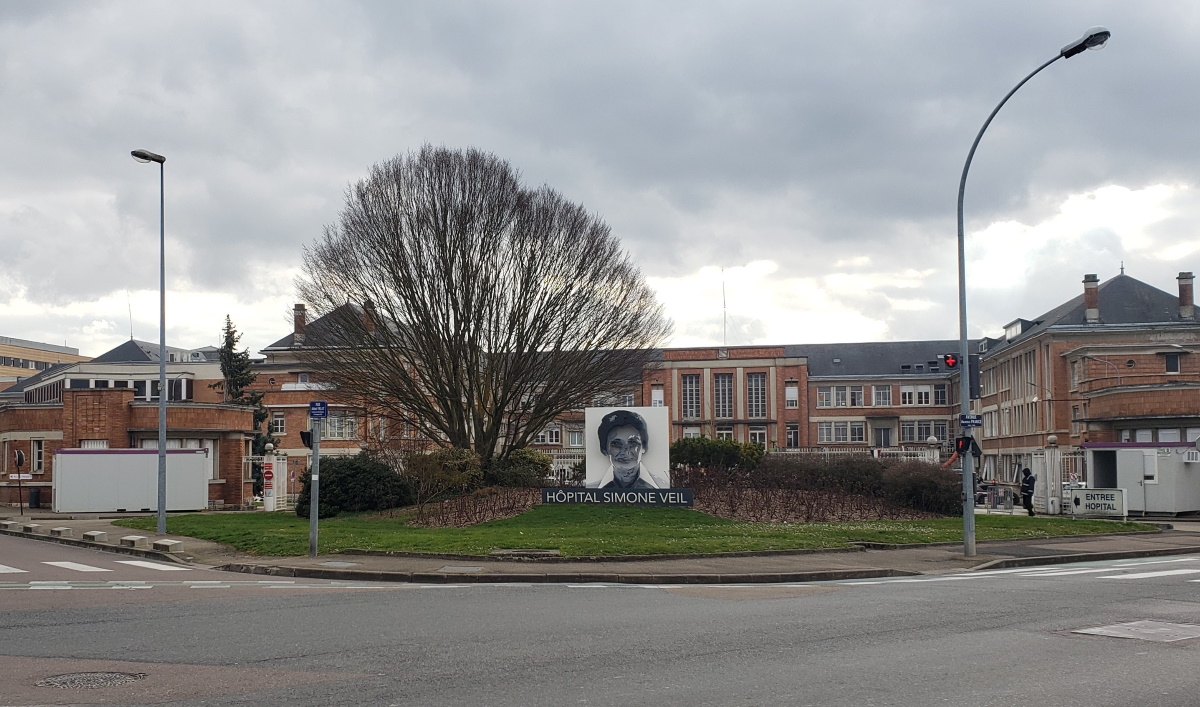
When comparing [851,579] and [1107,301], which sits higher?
[1107,301]

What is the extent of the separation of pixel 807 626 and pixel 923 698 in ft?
11.8

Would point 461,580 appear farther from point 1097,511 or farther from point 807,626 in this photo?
point 1097,511

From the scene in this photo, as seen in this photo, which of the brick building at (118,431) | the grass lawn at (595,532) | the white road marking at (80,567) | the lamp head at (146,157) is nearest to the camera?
the white road marking at (80,567)

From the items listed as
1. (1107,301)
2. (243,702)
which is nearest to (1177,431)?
(1107,301)

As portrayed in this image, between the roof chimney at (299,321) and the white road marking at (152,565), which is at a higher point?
the roof chimney at (299,321)

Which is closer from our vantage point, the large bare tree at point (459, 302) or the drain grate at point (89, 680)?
the drain grate at point (89, 680)

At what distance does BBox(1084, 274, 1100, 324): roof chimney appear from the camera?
66.8 metres

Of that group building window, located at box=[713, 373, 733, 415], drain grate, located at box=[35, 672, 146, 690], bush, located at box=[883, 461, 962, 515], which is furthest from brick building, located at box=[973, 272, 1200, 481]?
drain grate, located at box=[35, 672, 146, 690]

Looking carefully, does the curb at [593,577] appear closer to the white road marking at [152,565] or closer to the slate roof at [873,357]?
the white road marking at [152,565]

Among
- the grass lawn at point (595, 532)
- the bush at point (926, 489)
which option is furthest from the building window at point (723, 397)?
the grass lawn at point (595, 532)

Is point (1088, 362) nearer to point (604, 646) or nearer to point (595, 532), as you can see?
point (595, 532)

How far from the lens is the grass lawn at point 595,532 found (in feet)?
70.6

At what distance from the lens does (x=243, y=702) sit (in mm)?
7945

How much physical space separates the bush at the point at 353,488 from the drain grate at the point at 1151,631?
25897mm
